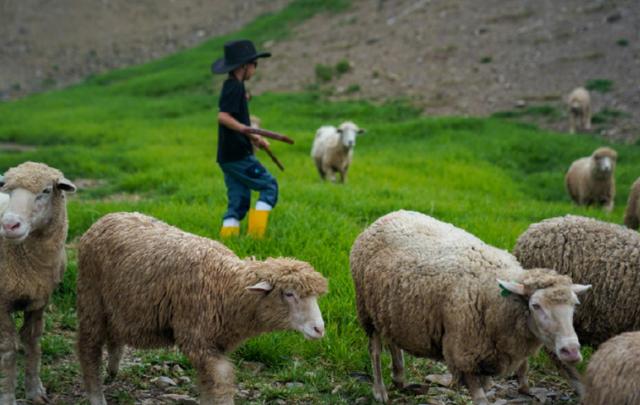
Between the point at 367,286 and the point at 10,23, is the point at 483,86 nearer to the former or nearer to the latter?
the point at 367,286

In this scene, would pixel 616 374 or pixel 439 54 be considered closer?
pixel 616 374

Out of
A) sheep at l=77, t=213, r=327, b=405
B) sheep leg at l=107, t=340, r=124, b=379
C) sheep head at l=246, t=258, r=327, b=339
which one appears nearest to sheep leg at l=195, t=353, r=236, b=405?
sheep at l=77, t=213, r=327, b=405

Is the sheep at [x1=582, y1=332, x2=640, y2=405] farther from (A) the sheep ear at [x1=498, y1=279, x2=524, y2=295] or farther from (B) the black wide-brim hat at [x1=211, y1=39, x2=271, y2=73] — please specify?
(B) the black wide-brim hat at [x1=211, y1=39, x2=271, y2=73]

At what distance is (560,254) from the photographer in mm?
5738

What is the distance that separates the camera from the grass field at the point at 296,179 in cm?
585

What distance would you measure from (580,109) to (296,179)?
7.42 meters

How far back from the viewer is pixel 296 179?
501 inches

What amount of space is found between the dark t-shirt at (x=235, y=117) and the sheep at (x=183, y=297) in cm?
249

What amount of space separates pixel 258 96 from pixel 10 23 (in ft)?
55.6

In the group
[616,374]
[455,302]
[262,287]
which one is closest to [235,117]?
[262,287]

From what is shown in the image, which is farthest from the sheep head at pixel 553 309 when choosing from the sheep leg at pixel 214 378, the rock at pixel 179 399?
the rock at pixel 179 399

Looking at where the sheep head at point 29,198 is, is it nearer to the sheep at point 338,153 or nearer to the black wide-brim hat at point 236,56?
the black wide-brim hat at point 236,56

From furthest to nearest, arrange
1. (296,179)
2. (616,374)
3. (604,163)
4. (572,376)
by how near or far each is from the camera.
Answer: (296,179), (604,163), (572,376), (616,374)

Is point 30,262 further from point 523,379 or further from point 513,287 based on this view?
point 523,379
